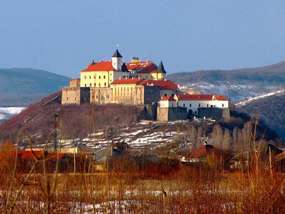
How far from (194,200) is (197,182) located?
197 centimetres

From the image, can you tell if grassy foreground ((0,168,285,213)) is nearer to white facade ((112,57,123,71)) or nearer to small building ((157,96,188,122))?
small building ((157,96,188,122))

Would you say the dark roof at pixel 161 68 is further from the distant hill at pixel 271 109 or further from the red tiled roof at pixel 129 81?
the distant hill at pixel 271 109

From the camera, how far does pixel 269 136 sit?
74.2m

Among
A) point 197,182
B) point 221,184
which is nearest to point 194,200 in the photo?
point 197,182

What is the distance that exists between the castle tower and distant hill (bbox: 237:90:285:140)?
75.7 feet

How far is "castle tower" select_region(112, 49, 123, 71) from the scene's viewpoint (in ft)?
298

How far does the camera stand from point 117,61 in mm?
91375

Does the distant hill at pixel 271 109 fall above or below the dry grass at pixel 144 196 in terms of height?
below

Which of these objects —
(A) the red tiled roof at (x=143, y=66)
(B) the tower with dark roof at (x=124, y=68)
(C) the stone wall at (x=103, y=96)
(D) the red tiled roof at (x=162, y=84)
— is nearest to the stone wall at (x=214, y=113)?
(D) the red tiled roof at (x=162, y=84)

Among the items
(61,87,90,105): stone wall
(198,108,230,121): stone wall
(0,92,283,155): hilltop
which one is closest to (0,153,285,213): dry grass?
(0,92,283,155): hilltop

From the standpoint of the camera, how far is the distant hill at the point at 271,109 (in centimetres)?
11468

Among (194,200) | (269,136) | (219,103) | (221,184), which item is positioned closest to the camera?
(194,200)

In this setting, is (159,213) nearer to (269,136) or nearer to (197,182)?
(197,182)

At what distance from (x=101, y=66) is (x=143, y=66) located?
18.4ft
